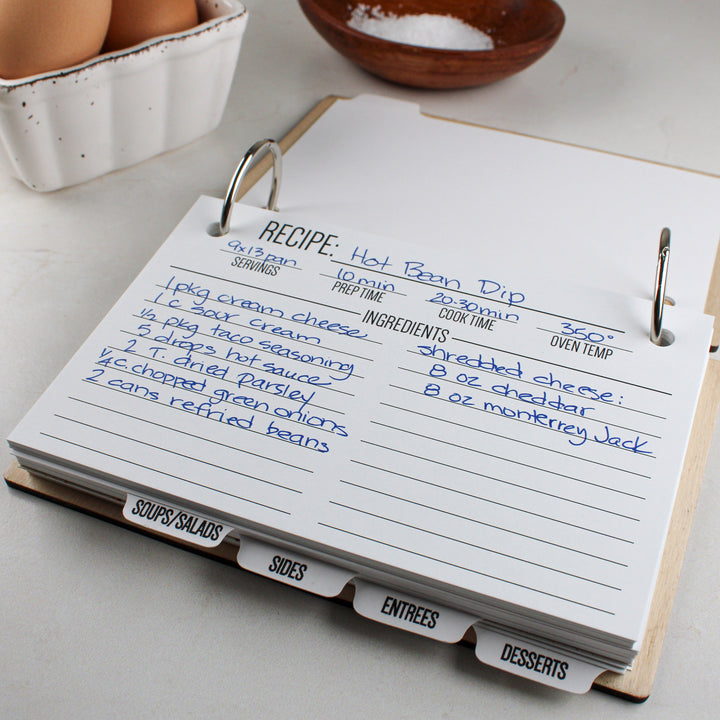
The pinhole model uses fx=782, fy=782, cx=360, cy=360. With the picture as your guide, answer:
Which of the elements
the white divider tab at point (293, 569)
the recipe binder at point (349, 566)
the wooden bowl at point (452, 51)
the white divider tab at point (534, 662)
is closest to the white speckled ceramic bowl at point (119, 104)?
the wooden bowl at point (452, 51)

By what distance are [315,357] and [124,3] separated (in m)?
0.40

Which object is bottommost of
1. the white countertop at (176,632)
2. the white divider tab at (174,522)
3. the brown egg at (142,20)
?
the white countertop at (176,632)

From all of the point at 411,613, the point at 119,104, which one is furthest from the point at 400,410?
the point at 119,104

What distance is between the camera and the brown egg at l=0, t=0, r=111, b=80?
0.60m

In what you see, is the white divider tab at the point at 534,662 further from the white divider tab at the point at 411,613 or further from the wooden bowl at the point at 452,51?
the wooden bowl at the point at 452,51

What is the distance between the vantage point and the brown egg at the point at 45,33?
604 mm

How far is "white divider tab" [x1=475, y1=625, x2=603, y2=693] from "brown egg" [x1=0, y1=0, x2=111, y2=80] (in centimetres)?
54

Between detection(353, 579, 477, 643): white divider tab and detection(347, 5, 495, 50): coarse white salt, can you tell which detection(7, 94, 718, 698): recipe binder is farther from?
detection(347, 5, 495, 50): coarse white salt

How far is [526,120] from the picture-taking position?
885 mm

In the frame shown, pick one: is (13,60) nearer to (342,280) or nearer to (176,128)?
(176,128)

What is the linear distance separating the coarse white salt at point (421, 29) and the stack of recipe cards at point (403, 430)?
45cm

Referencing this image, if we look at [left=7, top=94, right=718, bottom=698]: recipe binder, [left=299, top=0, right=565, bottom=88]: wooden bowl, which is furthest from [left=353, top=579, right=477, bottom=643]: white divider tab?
[left=299, top=0, right=565, bottom=88]: wooden bowl

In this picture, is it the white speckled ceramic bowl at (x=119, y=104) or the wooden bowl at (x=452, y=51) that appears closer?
the white speckled ceramic bowl at (x=119, y=104)

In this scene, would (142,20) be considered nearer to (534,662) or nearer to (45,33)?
(45,33)
